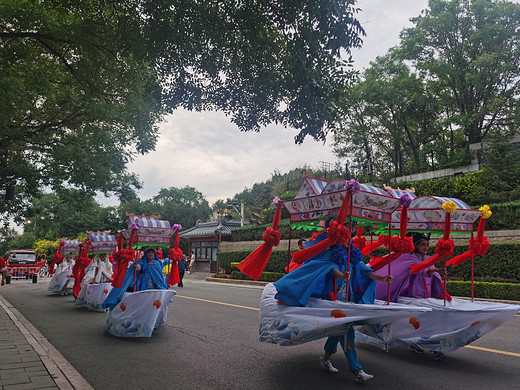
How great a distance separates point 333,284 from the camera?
5160 mm

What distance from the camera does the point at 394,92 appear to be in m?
29.7

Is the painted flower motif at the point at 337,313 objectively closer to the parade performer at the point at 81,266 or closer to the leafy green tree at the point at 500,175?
the parade performer at the point at 81,266

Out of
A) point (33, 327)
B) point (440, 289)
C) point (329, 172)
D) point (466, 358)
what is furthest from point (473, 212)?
point (329, 172)

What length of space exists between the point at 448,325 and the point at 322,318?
1.94 metres

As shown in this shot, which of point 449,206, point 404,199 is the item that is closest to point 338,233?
point 404,199

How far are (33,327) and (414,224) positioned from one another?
7794mm

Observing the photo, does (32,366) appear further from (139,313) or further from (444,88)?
(444,88)

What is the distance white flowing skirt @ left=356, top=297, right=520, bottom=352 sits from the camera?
529cm

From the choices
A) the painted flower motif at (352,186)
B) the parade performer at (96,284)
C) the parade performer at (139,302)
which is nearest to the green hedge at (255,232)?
the parade performer at (96,284)

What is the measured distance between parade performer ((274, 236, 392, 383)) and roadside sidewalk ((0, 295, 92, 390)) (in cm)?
256

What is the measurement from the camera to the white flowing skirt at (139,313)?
7.41m

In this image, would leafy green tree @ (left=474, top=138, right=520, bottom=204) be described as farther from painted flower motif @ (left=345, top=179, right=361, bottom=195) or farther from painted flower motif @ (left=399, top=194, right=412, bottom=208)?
painted flower motif @ (left=345, top=179, right=361, bottom=195)

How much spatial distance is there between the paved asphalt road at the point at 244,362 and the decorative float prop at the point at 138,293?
0.26 metres

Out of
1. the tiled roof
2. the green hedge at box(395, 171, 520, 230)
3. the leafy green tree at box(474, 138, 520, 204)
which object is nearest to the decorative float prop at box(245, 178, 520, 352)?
the green hedge at box(395, 171, 520, 230)
